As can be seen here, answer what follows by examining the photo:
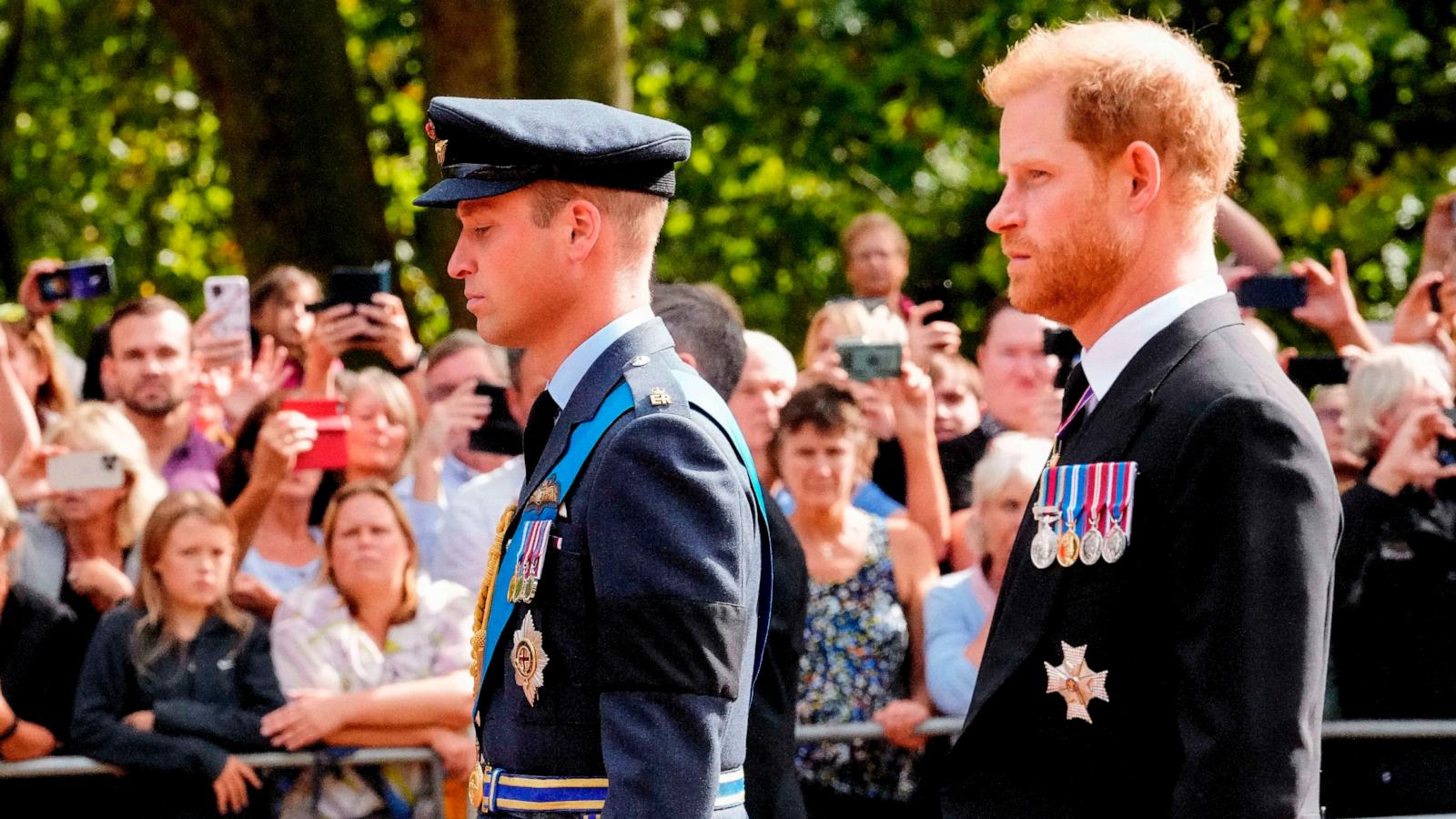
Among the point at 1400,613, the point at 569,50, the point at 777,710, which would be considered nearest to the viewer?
the point at 777,710

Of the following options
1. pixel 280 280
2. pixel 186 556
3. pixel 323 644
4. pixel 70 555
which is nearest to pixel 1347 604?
pixel 323 644

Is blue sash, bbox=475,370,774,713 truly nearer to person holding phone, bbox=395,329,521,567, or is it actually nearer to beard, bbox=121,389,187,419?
person holding phone, bbox=395,329,521,567

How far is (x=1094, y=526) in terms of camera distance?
2398mm

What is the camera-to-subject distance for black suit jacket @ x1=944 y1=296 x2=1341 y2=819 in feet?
7.27

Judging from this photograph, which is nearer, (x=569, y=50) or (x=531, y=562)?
(x=531, y=562)

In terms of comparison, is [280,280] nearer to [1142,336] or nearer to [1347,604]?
[1347,604]

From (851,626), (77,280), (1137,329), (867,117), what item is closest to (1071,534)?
(1137,329)

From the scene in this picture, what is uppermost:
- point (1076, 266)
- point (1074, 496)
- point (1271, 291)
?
point (1271, 291)

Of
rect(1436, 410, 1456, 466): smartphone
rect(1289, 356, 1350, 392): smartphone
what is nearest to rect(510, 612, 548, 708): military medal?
rect(1436, 410, 1456, 466): smartphone

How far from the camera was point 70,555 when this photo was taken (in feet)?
19.3

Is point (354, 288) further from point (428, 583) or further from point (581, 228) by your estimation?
point (581, 228)

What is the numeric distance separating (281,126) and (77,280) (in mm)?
3044

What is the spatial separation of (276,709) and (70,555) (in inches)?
37.2

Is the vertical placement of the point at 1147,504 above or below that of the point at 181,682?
above
